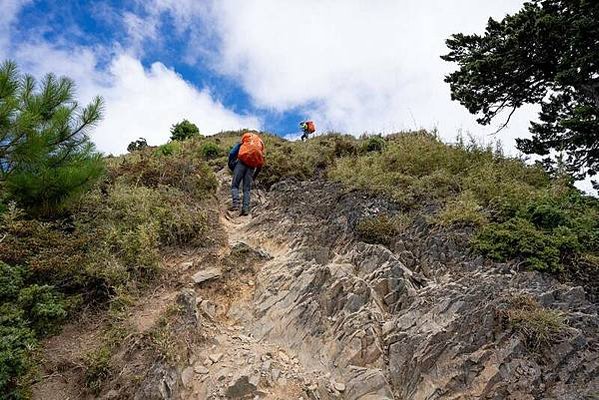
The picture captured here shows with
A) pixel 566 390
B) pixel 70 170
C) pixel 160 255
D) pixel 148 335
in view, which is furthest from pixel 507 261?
pixel 70 170

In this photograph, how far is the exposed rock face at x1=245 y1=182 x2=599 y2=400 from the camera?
15.3 ft

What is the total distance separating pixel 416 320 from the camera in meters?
5.68

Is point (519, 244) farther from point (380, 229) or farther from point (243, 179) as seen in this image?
point (243, 179)

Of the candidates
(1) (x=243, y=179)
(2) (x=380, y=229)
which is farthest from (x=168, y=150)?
(2) (x=380, y=229)

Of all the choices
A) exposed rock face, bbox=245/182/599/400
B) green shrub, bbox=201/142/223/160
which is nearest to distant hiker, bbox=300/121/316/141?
green shrub, bbox=201/142/223/160

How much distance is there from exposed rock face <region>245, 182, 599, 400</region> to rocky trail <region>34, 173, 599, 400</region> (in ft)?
0.05

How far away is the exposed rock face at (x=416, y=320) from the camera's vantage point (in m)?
4.68

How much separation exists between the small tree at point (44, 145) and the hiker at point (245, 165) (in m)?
3.06

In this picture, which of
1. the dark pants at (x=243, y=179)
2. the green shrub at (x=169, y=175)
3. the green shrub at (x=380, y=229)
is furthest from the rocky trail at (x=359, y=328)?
the green shrub at (x=169, y=175)

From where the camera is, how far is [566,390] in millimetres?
4367

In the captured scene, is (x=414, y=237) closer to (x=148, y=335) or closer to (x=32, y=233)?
(x=148, y=335)

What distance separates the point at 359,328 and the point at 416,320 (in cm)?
74

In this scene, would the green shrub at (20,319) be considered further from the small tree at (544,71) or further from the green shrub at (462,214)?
the small tree at (544,71)

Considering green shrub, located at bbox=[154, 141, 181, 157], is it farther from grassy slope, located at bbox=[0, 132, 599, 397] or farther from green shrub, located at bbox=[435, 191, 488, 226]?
green shrub, located at bbox=[435, 191, 488, 226]
